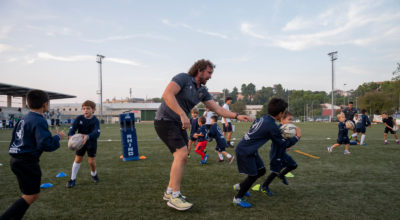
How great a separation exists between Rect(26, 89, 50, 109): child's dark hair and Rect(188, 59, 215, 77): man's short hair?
1994 mm

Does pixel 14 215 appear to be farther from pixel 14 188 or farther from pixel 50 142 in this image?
pixel 14 188

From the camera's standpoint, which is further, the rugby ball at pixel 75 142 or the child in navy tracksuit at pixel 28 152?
the rugby ball at pixel 75 142

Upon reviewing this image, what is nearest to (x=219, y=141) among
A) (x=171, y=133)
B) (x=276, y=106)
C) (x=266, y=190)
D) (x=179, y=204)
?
(x=266, y=190)

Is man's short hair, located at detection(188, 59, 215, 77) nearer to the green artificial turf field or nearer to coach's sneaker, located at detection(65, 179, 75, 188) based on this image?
the green artificial turf field

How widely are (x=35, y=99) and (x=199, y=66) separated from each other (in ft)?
7.20

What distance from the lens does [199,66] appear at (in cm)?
379

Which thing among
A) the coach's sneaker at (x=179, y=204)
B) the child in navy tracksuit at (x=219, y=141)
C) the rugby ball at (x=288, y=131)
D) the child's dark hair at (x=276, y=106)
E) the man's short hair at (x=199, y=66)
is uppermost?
the man's short hair at (x=199, y=66)

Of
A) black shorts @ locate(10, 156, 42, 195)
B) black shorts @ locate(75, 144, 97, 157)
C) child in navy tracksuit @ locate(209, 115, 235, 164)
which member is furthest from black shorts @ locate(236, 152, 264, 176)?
child in navy tracksuit @ locate(209, 115, 235, 164)

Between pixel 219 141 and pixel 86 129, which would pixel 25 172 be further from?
pixel 219 141

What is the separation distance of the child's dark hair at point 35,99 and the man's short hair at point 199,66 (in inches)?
78.5

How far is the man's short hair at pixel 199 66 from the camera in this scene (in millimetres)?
3783

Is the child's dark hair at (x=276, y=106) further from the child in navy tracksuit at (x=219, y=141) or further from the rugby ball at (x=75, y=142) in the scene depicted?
the child in navy tracksuit at (x=219, y=141)

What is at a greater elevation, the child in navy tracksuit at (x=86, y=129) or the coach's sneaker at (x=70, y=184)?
the child in navy tracksuit at (x=86, y=129)

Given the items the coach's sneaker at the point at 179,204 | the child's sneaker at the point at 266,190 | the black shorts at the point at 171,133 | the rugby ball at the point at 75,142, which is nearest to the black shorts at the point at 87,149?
the rugby ball at the point at 75,142
